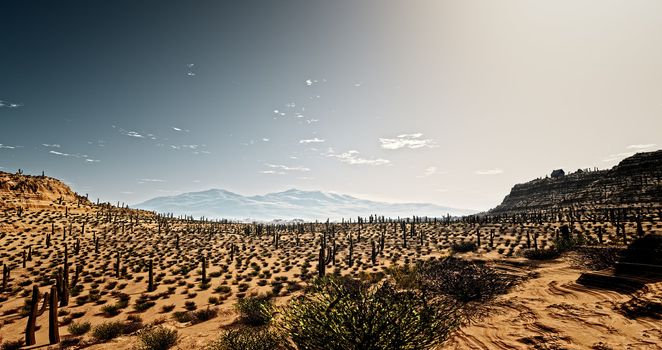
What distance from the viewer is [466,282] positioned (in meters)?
15.3

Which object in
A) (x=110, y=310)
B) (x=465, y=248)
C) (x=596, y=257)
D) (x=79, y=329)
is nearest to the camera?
(x=79, y=329)

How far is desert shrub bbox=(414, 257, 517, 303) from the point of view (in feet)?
47.1

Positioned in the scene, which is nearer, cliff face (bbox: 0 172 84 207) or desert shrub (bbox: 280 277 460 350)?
desert shrub (bbox: 280 277 460 350)

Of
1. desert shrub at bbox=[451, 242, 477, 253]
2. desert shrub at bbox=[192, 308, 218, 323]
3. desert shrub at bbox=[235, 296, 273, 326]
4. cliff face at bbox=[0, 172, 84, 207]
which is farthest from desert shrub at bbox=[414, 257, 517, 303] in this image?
cliff face at bbox=[0, 172, 84, 207]

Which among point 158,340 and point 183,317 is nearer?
point 158,340

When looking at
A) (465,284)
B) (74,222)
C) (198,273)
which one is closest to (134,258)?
(198,273)

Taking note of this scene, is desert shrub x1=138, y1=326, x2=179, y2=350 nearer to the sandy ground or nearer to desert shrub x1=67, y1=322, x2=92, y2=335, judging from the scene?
desert shrub x1=67, y1=322, x2=92, y2=335

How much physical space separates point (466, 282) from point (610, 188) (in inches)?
2932

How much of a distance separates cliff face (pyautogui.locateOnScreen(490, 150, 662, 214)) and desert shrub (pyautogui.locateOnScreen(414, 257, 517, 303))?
5636 centimetres

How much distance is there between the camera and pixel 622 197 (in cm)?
5816

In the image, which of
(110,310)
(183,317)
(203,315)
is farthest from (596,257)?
(110,310)

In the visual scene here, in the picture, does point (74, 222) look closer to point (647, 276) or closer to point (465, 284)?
point (465, 284)

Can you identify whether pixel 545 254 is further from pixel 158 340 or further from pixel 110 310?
pixel 110 310

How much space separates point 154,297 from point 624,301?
85.5 ft
